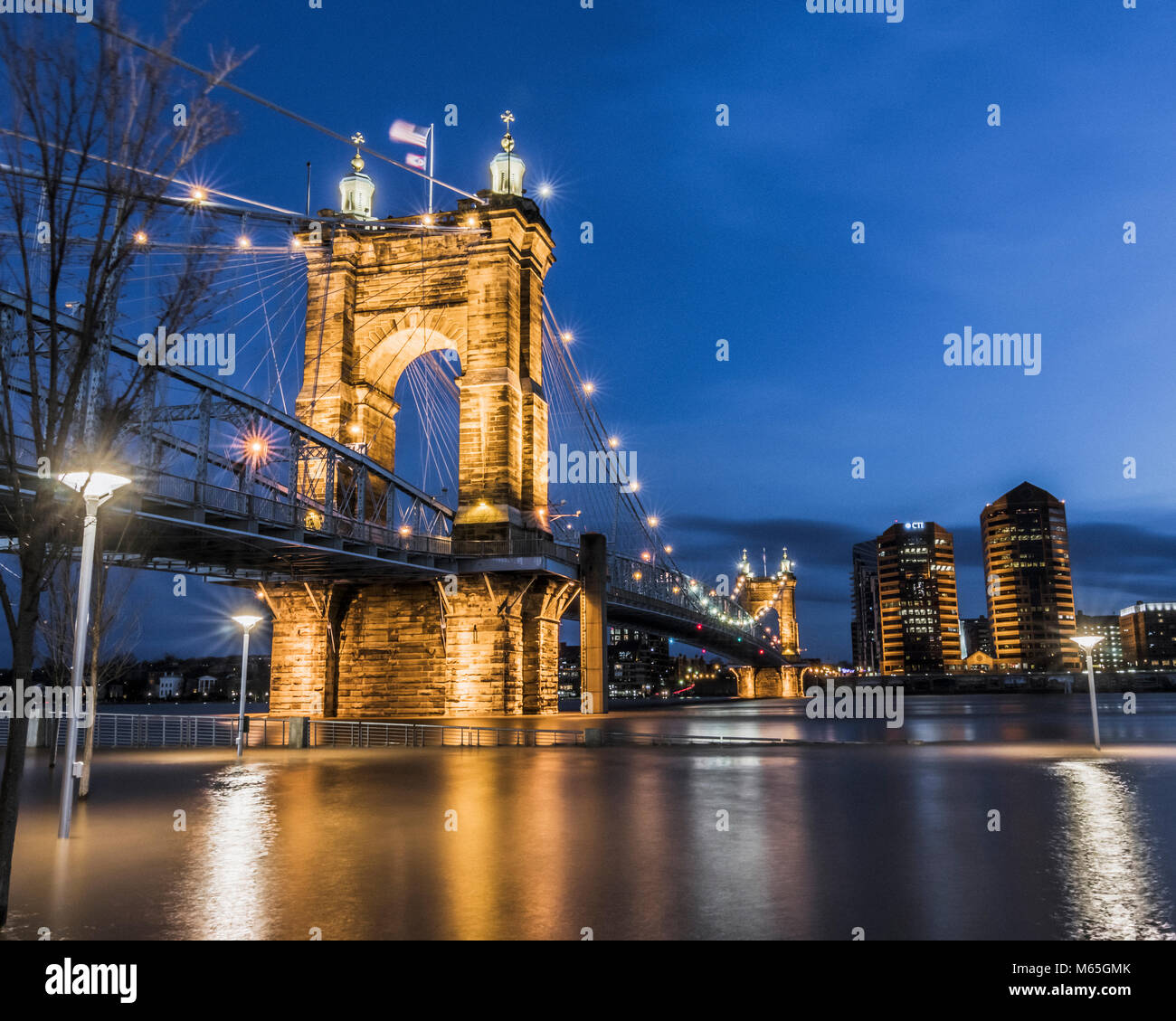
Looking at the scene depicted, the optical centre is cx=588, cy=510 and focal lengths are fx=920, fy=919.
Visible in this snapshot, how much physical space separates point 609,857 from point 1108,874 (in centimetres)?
459

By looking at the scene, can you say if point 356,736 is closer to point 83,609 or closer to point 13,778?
point 83,609

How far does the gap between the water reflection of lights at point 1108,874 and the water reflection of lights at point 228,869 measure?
6054 millimetres

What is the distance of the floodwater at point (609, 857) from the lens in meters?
6.90

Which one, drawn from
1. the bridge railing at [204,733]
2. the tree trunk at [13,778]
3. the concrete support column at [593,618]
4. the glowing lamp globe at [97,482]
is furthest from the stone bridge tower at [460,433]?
the tree trunk at [13,778]

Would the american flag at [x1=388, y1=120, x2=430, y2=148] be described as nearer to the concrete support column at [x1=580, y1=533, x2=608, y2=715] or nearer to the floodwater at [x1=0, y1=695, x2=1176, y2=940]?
the concrete support column at [x1=580, y1=533, x2=608, y2=715]

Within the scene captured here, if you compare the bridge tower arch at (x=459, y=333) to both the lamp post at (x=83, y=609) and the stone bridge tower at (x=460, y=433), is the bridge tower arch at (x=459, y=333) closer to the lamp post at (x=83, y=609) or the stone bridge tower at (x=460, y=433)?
the stone bridge tower at (x=460, y=433)


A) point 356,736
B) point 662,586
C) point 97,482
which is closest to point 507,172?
point 356,736

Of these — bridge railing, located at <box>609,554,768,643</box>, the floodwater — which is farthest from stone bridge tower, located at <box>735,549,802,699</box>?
the floodwater

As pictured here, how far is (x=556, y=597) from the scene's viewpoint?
47.3m

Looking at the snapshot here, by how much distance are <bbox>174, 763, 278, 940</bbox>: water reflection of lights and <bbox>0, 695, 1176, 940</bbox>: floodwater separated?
0.04 metres

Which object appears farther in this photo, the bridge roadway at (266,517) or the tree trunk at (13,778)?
the bridge roadway at (266,517)
